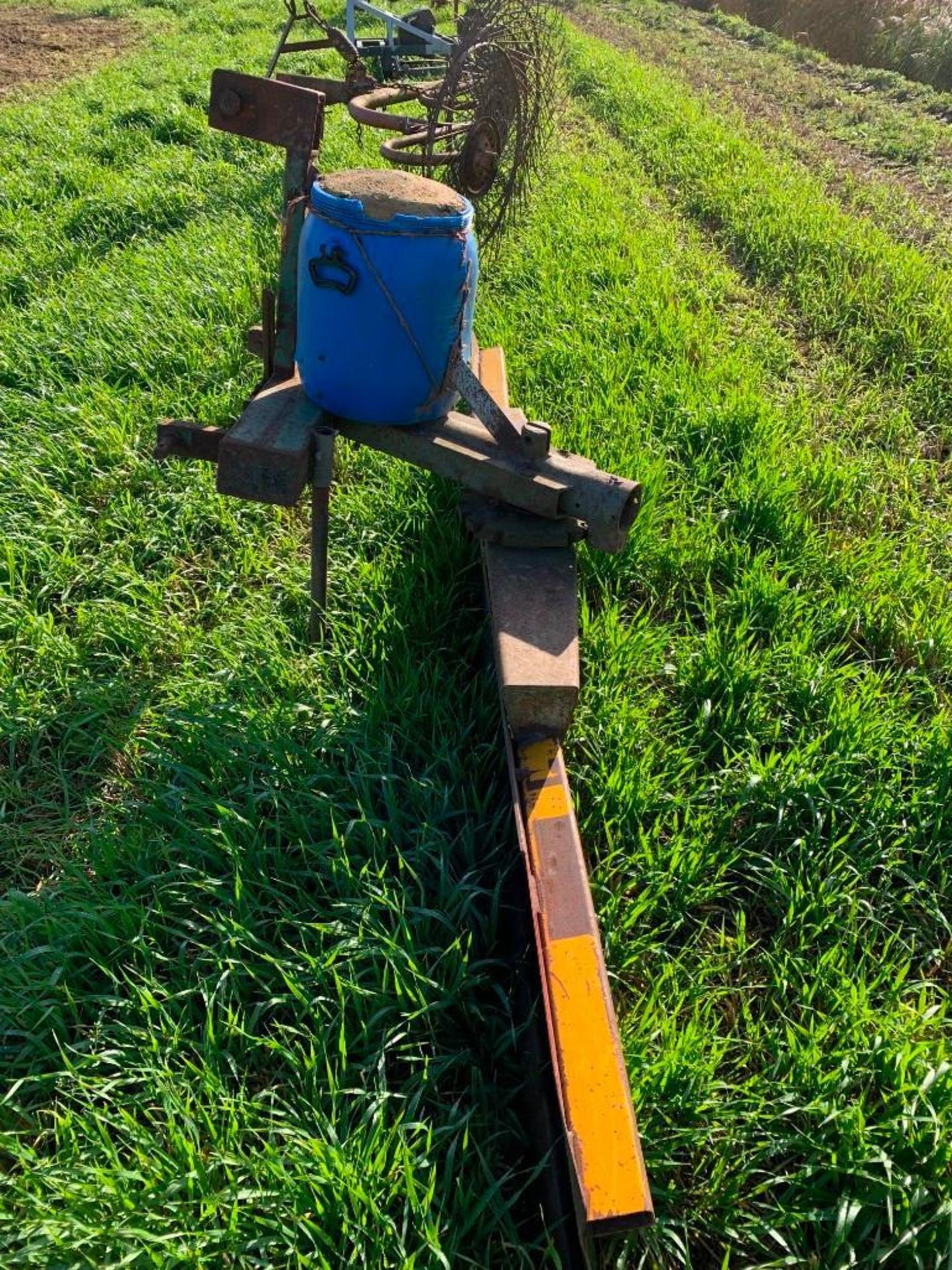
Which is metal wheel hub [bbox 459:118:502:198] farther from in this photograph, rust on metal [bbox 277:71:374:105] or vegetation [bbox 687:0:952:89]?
vegetation [bbox 687:0:952:89]

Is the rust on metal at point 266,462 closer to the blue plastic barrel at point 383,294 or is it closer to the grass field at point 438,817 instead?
the blue plastic barrel at point 383,294

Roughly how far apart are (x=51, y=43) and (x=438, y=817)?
14.2 meters

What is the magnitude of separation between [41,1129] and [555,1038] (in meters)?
0.93

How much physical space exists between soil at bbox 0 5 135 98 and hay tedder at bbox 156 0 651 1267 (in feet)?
31.3

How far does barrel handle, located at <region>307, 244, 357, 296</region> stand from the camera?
1.89 meters

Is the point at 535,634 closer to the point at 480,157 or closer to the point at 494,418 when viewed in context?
the point at 494,418

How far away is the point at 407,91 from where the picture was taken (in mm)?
3969

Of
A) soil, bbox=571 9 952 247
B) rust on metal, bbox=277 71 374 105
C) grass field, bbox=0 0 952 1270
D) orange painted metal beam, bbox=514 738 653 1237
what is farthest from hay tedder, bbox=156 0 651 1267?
soil, bbox=571 9 952 247

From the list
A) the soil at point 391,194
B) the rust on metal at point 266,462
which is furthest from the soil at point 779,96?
the rust on metal at point 266,462

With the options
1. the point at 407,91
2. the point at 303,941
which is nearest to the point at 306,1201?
the point at 303,941

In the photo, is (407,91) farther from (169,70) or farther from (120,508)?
(169,70)

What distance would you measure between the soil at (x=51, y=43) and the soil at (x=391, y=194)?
969 centimetres

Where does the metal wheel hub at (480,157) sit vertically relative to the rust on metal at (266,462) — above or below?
above

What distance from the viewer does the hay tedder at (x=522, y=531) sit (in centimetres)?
137
